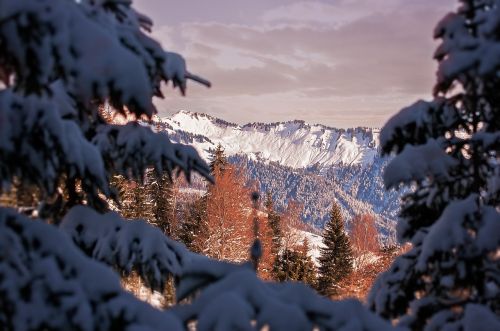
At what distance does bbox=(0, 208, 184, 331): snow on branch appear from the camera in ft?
7.07

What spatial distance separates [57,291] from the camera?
2.22 m

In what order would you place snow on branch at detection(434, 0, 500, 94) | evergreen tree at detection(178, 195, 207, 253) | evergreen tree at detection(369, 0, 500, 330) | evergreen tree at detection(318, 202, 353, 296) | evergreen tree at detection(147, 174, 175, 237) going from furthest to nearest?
evergreen tree at detection(147, 174, 175, 237)
evergreen tree at detection(318, 202, 353, 296)
evergreen tree at detection(178, 195, 207, 253)
evergreen tree at detection(369, 0, 500, 330)
snow on branch at detection(434, 0, 500, 94)

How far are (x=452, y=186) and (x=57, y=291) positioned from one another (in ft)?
11.7

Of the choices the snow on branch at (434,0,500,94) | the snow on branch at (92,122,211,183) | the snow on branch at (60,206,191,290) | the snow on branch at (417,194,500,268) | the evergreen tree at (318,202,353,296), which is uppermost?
the snow on branch at (434,0,500,94)

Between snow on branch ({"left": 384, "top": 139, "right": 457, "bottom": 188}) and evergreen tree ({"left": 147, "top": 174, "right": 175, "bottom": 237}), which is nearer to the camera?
snow on branch ({"left": 384, "top": 139, "right": 457, "bottom": 188})

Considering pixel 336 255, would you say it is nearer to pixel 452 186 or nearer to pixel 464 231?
pixel 452 186

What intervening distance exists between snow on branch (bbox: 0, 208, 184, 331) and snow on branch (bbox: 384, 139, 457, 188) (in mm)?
2557

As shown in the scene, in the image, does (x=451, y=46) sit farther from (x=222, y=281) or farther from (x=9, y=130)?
(x=9, y=130)

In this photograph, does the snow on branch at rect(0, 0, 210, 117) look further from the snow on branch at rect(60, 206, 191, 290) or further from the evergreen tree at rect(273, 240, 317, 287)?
the evergreen tree at rect(273, 240, 317, 287)

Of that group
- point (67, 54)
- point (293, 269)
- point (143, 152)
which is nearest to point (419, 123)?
point (143, 152)

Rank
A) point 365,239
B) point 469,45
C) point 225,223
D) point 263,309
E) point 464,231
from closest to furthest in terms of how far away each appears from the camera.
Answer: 1. point 263,309
2. point 469,45
3. point 464,231
4. point 225,223
5. point 365,239

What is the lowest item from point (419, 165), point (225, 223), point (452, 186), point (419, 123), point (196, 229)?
point (196, 229)

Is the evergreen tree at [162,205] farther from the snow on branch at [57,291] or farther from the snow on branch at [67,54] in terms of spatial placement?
the snow on branch at [67,54]

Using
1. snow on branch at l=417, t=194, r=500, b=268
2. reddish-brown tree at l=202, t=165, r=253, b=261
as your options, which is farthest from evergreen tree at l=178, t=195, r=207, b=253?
snow on branch at l=417, t=194, r=500, b=268
